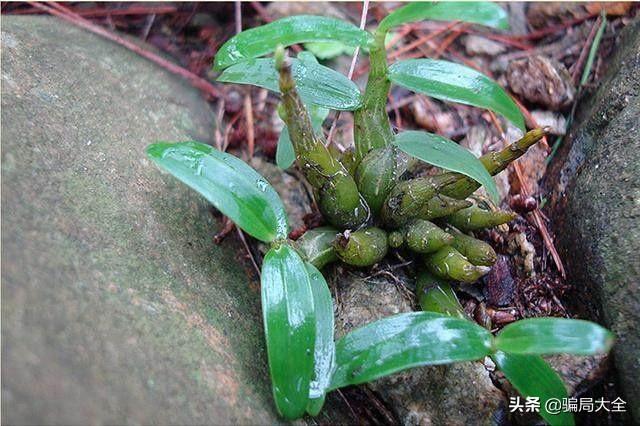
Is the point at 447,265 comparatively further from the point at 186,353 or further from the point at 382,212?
the point at 186,353

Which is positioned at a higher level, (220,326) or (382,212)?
(382,212)

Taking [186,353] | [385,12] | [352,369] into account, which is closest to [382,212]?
[352,369]

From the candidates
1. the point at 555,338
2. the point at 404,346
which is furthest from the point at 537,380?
the point at 404,346

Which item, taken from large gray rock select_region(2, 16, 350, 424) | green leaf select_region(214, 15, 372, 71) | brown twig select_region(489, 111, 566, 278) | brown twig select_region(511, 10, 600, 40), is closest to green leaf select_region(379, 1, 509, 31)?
green leaf select_region(214, 15, 372, 71)

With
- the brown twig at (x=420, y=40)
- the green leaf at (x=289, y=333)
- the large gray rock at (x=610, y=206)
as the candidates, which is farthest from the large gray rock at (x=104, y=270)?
the brown twig at (x=420, y=40)

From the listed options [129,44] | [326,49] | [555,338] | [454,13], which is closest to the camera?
[555,338]

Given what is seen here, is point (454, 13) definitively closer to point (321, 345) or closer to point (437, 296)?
point (437, 296)

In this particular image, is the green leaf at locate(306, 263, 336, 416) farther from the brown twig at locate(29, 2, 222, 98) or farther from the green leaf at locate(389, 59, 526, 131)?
the brown twig at locate(29, 2, 222, 98)

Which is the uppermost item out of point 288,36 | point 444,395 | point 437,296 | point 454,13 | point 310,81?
point 454,13
